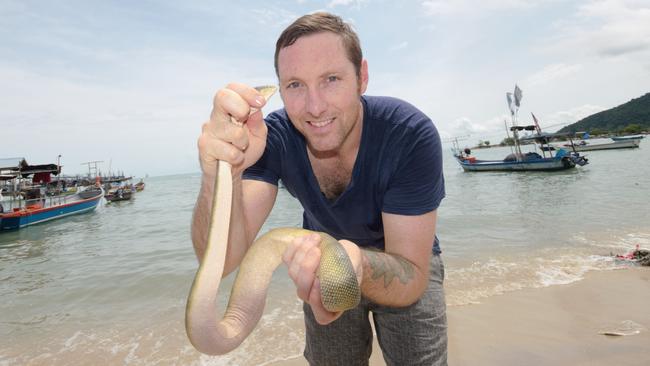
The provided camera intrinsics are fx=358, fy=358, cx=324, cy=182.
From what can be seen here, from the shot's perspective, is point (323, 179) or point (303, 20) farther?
point (323, 179)

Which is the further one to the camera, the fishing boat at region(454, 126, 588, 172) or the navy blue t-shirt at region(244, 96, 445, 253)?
the fishing boat at region(454, 126, 588, 172)

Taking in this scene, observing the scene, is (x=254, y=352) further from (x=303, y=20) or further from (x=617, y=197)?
(x=617, y=197)

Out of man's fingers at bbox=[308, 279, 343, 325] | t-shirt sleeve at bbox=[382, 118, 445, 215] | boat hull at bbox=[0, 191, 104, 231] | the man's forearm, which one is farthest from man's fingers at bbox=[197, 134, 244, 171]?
boat hull at bbox=[0, 191, 104, 231]

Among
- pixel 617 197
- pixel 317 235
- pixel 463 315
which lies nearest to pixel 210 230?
pixel 317 235

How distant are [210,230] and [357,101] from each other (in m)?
1.39

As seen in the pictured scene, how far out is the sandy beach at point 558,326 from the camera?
13.6 ft

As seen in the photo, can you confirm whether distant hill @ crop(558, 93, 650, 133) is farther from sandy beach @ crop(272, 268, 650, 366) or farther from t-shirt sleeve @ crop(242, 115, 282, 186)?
t-shirt sleeve @ crop(242, 115, 282, 186)

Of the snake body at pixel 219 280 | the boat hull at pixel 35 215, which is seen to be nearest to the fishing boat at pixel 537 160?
the snake body at pixel 219 280

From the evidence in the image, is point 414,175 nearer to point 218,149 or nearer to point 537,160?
point 218,149

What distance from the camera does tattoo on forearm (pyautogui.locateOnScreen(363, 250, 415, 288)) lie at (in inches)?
85.8

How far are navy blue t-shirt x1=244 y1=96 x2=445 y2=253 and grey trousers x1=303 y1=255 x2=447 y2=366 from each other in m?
0.54

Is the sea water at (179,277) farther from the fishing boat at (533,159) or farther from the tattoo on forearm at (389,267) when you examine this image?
the fishing boat at (533,159)

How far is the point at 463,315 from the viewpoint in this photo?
18.6 ft

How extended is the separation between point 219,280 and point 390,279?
3.55ft
